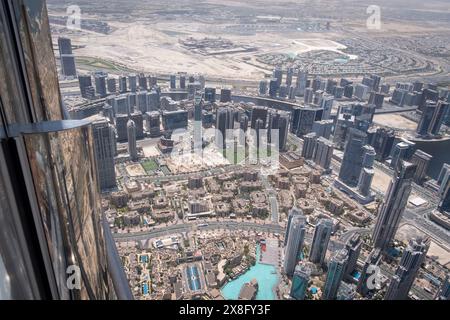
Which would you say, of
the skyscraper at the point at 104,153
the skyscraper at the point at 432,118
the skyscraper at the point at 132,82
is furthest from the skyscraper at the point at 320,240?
the skyscraper at the point at 132,82

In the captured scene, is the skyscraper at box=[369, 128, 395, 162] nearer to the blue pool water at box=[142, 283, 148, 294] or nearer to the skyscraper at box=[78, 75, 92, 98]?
the blue pool water at box=[142, 283, 148, 294]

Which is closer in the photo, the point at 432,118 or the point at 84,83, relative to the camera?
the point at 432,118

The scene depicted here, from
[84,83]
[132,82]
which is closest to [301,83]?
[132,82]

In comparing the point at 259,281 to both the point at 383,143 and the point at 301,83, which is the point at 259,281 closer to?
the point at 383,143

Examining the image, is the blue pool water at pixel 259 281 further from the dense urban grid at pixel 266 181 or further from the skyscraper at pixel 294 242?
the skyscraper at pixel 294 242

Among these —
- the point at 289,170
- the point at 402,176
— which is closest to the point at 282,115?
the point at 289,170

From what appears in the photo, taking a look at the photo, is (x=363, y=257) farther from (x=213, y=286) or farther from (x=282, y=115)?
(x=282, y=115)
